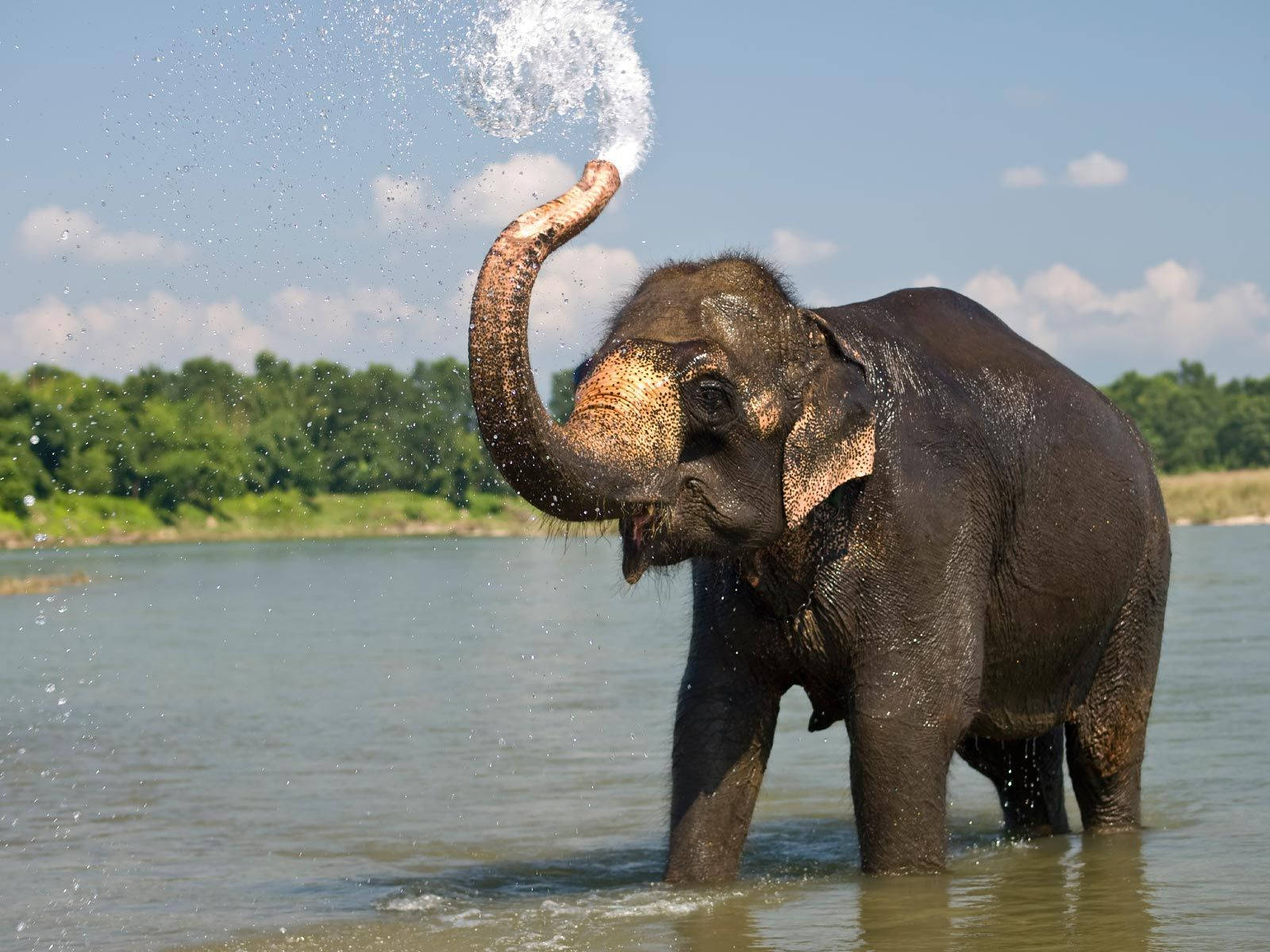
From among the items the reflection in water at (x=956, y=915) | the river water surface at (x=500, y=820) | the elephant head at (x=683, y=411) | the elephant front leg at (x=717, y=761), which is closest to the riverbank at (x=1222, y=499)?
the river water surface at (x=500, y=820)

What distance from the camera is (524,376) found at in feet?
17.2

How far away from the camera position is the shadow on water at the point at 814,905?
632cm

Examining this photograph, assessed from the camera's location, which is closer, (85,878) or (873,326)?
(873,326)

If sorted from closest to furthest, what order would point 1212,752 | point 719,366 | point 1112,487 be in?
point 719,366 < point 1112,487 < point 1212,752

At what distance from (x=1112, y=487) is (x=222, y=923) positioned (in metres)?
3.97

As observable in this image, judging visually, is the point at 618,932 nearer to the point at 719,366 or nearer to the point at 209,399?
the point at 719,366

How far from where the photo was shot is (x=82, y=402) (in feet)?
212

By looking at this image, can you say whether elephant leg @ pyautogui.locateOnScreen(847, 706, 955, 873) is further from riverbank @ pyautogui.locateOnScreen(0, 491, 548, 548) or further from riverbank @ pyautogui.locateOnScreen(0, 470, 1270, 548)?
riverbank @ pyautogui.locateOnScreen(0, 491, 548, 548)

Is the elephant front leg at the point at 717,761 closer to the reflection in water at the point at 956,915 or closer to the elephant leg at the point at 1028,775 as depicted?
the reflection in water at the point at 956,915

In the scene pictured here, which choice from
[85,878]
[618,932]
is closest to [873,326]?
[618,932]

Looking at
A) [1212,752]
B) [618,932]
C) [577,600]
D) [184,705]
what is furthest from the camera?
[577,600]

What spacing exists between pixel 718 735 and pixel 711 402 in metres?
1.40

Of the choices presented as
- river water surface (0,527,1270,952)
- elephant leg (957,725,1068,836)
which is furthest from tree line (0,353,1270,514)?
elephant leg (957,725,1068,836)

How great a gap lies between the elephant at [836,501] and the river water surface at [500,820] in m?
0.38
